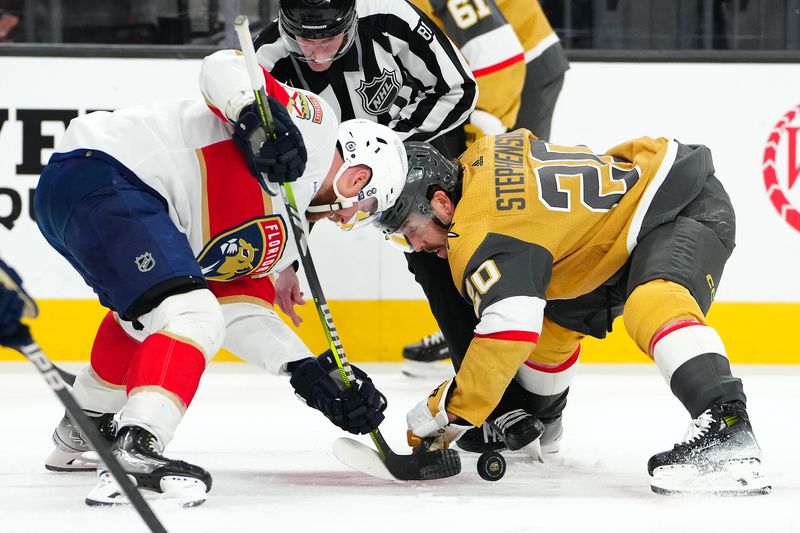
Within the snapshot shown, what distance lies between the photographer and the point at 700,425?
2.03 meters

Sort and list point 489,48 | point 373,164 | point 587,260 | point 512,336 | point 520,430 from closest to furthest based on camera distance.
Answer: point 512,336 → point 373,164 → point 587,260 → point 520,430 → point 489,48

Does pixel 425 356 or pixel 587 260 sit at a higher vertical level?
pixel 587 260

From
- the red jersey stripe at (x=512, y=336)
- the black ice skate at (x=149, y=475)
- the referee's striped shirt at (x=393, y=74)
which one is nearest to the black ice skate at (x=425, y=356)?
the referee's striped shirt at (x=393, y=74)

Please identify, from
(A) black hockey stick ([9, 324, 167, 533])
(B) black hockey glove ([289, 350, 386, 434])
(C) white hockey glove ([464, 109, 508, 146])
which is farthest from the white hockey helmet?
(C) white hockey glove ([464, 109, 508, 146])

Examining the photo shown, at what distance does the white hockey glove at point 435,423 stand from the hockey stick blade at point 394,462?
4 cm

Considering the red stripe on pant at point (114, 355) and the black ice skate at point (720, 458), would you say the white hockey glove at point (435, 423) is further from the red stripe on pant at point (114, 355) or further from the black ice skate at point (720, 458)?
the red stripe on pant at point (114, 355)

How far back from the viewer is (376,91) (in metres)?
2.91

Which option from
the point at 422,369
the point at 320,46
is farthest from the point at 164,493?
the point at 422,369

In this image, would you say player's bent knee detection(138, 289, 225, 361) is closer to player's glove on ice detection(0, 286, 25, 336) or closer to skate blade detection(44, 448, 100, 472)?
player's glove on ice detection(0, 286, 25, 336)

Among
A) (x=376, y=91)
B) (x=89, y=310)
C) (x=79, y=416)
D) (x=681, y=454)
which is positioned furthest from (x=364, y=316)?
(x=79, y=416)

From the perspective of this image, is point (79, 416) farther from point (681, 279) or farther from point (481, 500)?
point (681, 279)

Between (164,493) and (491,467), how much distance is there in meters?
0.69

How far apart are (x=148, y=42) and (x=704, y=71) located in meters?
1.83

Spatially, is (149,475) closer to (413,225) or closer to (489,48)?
(413,225)
